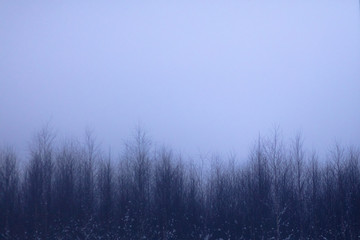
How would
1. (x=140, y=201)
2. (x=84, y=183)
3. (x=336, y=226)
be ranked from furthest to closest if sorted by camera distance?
(x=84, y=183), (x=140, y=201), (x=336, y=226)

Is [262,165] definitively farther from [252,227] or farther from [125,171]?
[125,171]

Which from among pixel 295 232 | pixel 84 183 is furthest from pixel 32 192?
pixel 295 232

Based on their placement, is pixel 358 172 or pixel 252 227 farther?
pixel 358 172

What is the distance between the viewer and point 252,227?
19.6 metres

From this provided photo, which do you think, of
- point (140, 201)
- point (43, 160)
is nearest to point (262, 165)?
point (140, 201)

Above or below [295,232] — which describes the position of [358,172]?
above

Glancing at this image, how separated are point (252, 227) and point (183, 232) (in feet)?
10.5

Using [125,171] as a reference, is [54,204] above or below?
below

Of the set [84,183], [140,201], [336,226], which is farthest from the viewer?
[84,183]

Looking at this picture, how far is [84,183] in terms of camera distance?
2166cm

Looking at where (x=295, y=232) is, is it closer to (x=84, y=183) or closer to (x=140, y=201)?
(x=140, y=201)

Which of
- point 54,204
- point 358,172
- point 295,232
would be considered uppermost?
point 358,172

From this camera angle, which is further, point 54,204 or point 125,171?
point 125,171

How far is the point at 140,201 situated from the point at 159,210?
101 centimetres
